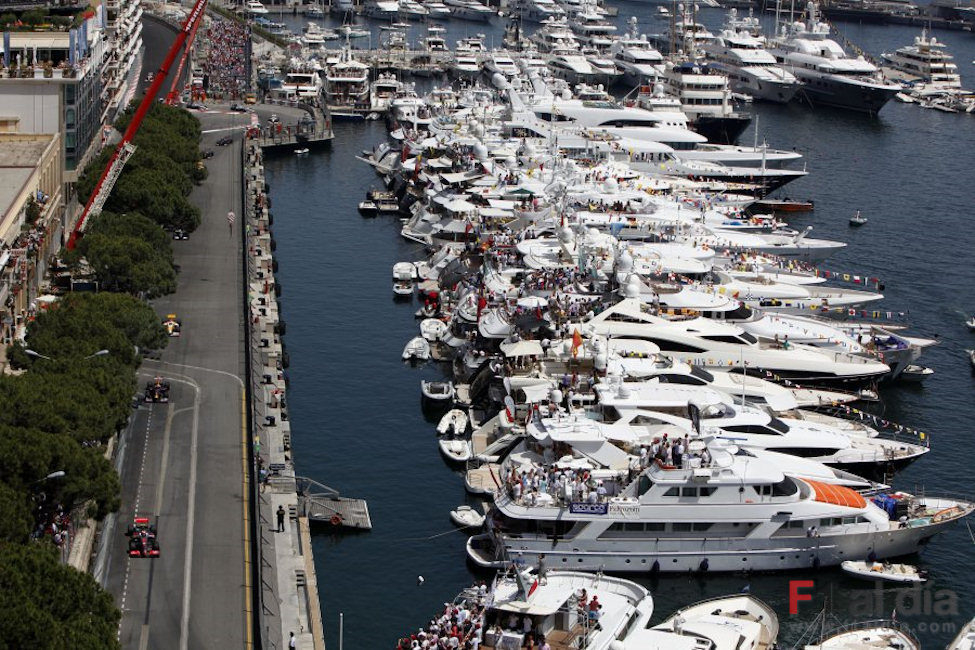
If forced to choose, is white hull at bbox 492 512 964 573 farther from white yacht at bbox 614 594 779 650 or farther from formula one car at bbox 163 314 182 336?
formula one car at bbox 163 314 182 336

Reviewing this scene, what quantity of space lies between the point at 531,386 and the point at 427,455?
622 cm

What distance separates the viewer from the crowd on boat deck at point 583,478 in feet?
212

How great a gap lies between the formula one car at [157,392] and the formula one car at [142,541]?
14684 millimetres

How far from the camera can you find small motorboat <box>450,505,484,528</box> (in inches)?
2677

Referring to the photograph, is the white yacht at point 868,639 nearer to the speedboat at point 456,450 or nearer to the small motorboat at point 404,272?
the speedboat at point 456,450

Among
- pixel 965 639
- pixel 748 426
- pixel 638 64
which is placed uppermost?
pixel 638 64

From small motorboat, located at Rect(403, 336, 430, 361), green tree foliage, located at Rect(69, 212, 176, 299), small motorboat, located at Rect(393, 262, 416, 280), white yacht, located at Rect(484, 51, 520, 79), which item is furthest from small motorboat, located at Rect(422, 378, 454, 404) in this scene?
white yacht, located at Rect(484, 51, 520, 79)

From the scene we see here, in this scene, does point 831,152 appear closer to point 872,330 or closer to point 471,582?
point 872,330

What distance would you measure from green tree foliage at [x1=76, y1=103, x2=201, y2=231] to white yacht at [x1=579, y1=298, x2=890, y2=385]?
105ft

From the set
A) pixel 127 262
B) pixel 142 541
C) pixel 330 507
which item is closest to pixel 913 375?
pixel 330 507

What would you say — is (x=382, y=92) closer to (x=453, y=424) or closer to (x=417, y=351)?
(x=417, y=351)

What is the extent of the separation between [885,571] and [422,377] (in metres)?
31.3

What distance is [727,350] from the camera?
83688 mm

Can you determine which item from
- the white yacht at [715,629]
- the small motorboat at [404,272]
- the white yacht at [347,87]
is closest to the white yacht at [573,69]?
the white yacht at [347,87]
